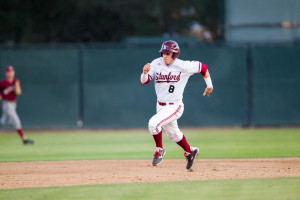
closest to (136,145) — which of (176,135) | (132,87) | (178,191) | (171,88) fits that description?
(132,87)

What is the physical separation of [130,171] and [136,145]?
5.63 meters

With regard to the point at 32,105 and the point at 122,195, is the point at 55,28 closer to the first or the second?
the point at 32,105

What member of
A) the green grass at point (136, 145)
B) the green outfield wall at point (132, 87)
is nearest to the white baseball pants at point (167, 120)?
the green grass at point (136, 145)

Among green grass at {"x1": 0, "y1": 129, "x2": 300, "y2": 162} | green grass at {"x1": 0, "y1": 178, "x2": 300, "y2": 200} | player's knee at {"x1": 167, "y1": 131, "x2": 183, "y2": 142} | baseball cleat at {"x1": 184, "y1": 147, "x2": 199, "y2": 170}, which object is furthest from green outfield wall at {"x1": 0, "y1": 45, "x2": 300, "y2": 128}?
green grass at {"x1": 0, "y1": 178, "x2": 300, "y2": 200}

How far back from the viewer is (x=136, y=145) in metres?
14.8

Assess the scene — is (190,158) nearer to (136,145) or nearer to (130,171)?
(130,171)

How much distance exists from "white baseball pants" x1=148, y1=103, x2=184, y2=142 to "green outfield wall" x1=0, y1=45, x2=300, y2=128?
976 cm

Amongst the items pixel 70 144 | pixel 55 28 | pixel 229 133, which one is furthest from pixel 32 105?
pixel 55 28

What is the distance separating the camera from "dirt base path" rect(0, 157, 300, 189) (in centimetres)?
825

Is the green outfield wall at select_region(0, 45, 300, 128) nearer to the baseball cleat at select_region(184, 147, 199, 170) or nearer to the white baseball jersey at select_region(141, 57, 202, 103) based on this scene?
the white baseball jersey at select_region(141, 57, 202, 103)

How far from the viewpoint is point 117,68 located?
19641 mm

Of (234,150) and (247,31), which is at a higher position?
(247,31)

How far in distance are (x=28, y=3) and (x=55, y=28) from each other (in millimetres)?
1923

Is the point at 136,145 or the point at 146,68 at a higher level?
the point at 146,68
